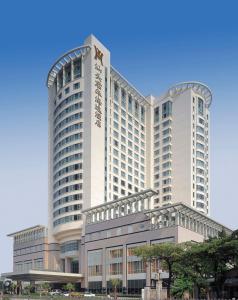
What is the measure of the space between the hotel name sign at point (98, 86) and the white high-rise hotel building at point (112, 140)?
253mm

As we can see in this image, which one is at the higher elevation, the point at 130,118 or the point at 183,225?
the point at 130,118

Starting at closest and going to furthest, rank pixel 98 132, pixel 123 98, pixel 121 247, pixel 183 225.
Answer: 1. pixel 183 225
2. pixel 121 247
3. pixel 98 132
4. pixel 123 98

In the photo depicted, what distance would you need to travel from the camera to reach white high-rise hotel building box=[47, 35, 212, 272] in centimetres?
11325

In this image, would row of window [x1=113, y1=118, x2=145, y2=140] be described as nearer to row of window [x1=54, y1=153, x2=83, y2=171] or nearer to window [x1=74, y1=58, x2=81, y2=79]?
window [x1=74, y1=58, x2=81, y2=79]

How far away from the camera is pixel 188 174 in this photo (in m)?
135

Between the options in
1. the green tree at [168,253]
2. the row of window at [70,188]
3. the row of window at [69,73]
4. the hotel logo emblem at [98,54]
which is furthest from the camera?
the row of window at [69,73]

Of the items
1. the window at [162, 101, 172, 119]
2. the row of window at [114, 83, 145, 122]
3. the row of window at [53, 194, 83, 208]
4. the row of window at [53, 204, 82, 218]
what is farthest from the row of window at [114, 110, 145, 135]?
the row of window at [53, 204, 82, 218]

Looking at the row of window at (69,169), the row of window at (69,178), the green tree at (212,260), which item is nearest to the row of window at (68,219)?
the row of window at (69,178)

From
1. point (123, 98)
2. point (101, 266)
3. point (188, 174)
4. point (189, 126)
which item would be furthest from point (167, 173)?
point (101, 266)

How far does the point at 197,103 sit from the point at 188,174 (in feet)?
78.3

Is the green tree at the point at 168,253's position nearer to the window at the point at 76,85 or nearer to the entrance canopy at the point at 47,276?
the entrance canopy at the point at 47,276

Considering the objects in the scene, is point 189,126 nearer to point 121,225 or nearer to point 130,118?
point 130,118

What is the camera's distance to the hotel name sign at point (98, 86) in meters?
115

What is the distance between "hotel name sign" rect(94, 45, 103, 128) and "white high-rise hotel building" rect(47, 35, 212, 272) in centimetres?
25
